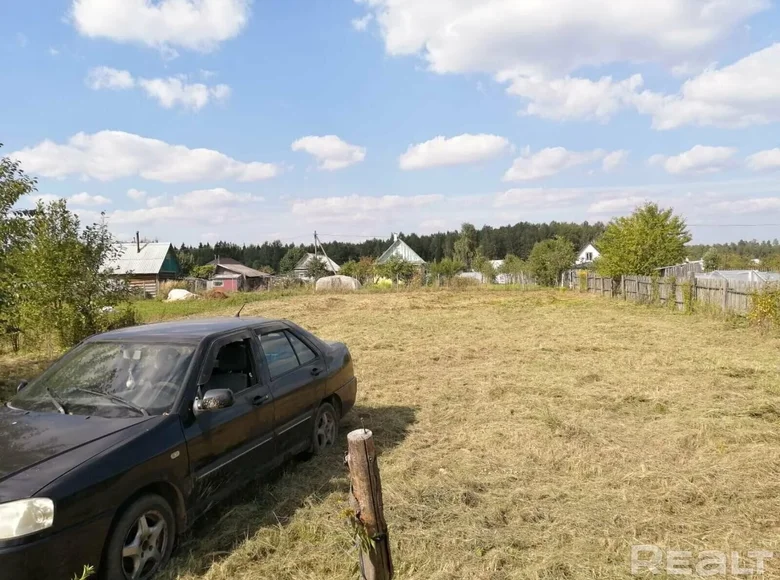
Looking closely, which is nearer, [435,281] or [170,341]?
[170,341]

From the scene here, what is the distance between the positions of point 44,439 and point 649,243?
1152 inches

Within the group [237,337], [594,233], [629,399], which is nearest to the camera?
[237,337]

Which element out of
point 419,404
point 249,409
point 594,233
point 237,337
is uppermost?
point 594,233

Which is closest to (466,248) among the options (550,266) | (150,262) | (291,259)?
(550,266)

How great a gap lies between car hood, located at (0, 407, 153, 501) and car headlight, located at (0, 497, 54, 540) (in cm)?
8

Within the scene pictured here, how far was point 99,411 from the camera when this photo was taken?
3572 mm

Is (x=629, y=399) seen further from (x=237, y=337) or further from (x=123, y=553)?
(x=123, y=553)

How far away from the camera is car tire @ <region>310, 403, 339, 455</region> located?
523cm

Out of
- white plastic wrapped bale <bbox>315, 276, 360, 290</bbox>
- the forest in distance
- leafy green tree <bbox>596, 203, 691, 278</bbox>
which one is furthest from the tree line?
leafy green tree <bbox>596, 203, 691, 278</bbox>

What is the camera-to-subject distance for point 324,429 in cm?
548

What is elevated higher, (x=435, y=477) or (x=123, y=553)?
(x=123, y=553)

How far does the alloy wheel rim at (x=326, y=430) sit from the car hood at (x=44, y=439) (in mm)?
2220

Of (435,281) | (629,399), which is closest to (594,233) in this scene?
(435,281)

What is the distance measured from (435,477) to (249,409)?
184 cm
